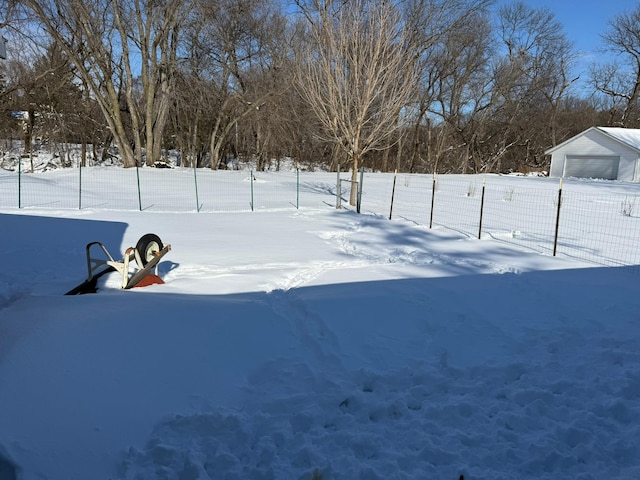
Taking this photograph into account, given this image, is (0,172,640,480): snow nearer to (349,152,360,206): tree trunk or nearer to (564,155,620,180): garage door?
(349,152,360,206): tree trunk

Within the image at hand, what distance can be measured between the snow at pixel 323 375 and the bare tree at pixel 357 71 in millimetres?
9474

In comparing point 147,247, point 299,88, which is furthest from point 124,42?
point 147,247

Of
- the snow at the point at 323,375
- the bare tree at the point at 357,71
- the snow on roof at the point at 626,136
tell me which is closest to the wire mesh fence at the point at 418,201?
the bare tree at the point at 357,71

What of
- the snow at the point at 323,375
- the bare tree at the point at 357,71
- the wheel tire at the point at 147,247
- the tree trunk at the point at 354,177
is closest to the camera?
the snow at the point at 323,375

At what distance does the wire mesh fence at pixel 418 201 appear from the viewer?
11164mm

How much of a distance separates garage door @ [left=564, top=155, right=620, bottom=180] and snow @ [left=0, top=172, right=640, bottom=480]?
29.5 meters

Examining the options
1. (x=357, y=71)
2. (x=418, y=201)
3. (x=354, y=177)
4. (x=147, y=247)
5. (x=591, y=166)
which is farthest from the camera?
(x=591, y=166)

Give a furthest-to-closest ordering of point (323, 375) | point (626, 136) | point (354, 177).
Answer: point (626, 136) < point (354, 177) < point (323, 375)

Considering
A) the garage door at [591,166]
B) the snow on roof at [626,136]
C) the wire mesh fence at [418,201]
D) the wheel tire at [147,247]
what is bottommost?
the wheel tire at [147,247]

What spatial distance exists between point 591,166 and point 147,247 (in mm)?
34951

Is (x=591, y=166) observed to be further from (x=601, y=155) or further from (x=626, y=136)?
(x=626, y=136)

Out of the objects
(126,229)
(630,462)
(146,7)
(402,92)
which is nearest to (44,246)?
(126,229)

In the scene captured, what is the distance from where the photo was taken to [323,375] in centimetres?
371

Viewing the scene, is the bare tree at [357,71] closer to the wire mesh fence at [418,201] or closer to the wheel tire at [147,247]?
the wire mesh fence at [418,201]
